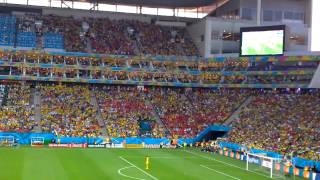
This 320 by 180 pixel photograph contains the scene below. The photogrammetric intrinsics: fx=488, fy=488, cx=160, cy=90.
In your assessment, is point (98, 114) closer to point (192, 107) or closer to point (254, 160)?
point (192, 107)

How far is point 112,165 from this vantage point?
46781 mm

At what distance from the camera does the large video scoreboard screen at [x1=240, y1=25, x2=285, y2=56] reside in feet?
225

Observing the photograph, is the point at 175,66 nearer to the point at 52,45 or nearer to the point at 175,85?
the point at 175,85

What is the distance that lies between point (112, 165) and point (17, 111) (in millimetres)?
26452

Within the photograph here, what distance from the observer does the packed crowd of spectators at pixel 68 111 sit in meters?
66.2

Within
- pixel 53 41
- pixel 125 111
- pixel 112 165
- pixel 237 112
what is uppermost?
pixel 53 41

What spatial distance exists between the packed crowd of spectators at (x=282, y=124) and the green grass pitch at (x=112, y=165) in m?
5.98

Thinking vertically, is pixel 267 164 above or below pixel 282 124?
below

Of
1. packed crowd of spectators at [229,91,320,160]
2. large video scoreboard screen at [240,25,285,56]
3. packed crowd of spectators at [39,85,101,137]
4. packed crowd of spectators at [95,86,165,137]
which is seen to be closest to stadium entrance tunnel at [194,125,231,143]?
packed crowd of spectators at [229,91,320,160]

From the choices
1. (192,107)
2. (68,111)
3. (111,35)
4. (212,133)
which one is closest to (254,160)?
(212,133)

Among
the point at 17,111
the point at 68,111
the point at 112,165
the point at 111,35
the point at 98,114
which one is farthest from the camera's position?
the point at 111,35

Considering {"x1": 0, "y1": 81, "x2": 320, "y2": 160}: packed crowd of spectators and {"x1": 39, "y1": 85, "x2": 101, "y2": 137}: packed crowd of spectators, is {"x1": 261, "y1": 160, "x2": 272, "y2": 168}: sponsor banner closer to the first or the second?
{"x1": 0, "y1": 81, "x2": 320, "y2": 160}: packed crowd of spectators

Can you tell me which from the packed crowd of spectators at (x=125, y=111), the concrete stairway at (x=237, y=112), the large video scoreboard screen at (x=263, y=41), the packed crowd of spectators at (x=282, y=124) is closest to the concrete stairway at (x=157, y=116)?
the packed crowd of spectators at (x=125, y=111)

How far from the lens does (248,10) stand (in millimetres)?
87000
